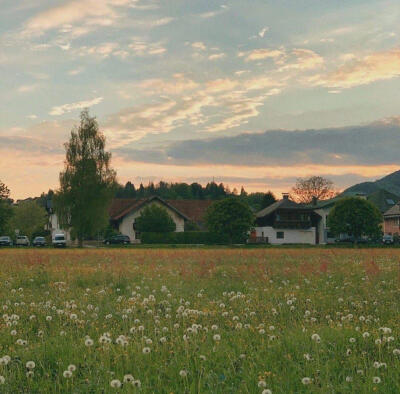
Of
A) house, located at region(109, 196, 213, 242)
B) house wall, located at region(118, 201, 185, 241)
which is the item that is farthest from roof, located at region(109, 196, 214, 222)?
house wall, located at region(118, 201, 185, 241)

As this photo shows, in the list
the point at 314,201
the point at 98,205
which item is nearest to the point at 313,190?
the point at 314,201

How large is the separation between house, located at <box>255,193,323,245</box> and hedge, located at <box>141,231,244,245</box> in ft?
81.2

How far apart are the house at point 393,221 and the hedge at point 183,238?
5035cm

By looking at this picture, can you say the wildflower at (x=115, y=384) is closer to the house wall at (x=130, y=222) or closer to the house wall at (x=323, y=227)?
the house wall at (x=130, y=222)

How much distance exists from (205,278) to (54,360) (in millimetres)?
10586

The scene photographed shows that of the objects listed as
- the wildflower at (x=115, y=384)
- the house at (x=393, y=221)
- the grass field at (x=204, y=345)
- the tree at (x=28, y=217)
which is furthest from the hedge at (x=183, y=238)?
the wildflower at (x=115, y=384)

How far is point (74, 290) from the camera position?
45.4 feet

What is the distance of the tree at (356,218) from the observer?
82.1 m

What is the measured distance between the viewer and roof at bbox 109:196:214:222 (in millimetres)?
103188

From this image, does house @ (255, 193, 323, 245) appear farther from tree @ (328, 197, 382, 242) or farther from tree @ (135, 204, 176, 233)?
tree @ (135, 204, 176, 233)

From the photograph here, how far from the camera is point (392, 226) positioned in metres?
122

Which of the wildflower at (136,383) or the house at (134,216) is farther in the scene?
the house at (134,216)

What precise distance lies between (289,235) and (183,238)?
3301 centimetres

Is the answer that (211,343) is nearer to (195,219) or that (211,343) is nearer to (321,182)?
(195,219)
